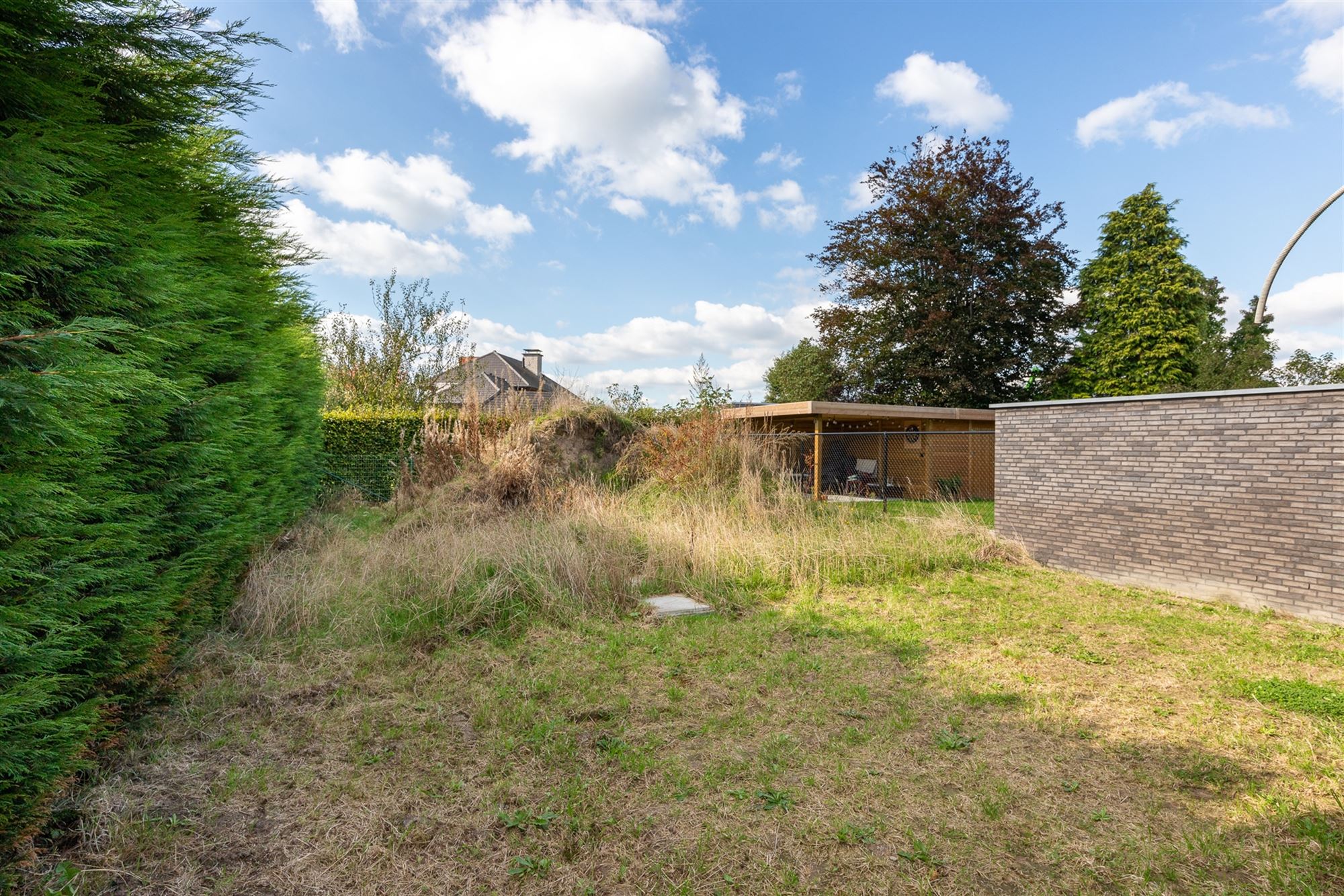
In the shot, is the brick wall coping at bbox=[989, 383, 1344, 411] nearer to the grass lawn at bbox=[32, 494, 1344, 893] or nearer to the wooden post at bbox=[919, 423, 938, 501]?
the grass lawn at bbox=[32, 494, 1344, 893]

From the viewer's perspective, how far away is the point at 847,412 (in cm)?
1388

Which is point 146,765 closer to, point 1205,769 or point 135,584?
point 135,584

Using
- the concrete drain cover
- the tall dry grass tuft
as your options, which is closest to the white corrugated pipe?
the tall dry grass tuft

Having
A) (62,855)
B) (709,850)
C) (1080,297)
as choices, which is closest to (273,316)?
(62,855)

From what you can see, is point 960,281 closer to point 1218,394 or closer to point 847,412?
point 847,412

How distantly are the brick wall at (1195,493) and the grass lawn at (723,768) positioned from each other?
1.55m

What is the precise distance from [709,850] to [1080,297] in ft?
86.5

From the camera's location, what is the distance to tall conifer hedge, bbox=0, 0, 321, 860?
1818mm

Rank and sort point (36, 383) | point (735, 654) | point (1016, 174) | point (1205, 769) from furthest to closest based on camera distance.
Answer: point (1016, 174) < point (735, 654) < point (1205, 769) < point (36, 383)

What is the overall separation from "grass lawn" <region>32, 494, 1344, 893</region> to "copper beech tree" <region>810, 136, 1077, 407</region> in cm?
1622

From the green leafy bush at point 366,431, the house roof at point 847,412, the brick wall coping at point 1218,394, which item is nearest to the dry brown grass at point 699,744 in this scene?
the brick wall coping at point 1218,394

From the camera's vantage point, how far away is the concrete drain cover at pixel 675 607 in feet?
17.3

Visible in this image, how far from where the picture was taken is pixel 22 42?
2.30 meters

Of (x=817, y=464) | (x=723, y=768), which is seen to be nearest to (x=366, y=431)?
(x=817, y=464)
